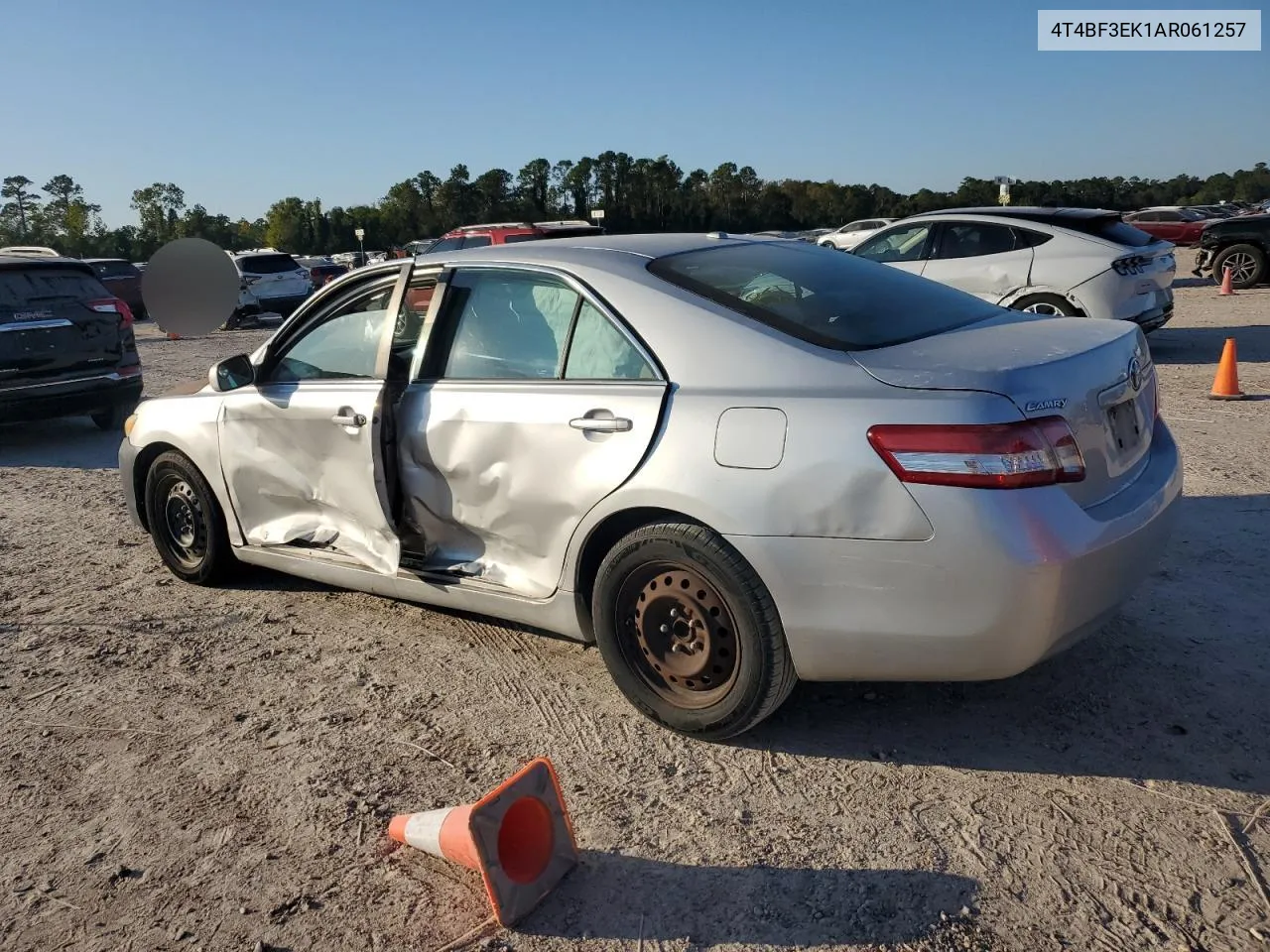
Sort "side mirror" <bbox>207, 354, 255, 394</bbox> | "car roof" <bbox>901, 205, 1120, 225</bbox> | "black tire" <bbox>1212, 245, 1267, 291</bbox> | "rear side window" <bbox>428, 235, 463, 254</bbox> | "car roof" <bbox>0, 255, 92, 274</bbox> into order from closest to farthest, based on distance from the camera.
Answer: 1. "side mirror" <bbox>207, 354, 255, 394</bbox>
2. "car roof" <bbox>0, 255, 92, 274</bbox>
3. "car roof" <bbox>901, 205, 1120, 225</bbox>
4. "black tire" <bbox>1212, 245, 1267, 291</bbox>
5. "rear side window" <bbox>428, 235, 463, 254</bbox>

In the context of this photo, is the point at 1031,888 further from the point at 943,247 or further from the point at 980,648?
the point at 943,247

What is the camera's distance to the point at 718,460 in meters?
3.18

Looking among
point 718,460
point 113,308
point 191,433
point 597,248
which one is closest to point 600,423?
point 718,460

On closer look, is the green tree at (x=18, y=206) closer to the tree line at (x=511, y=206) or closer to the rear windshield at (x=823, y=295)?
the tree line at (x=511, y=206)

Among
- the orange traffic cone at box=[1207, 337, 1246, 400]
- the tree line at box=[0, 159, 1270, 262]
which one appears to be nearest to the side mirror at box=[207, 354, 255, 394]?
the orange traffic cone at box=[1207, 337, 1246, 400]

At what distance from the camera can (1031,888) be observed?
8.64 feet

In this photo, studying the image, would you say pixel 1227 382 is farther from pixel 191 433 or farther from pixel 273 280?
pixel 273 280

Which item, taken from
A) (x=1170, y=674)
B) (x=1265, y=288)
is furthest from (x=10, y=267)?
(x=1265, y=288)

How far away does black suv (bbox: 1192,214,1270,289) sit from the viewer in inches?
688

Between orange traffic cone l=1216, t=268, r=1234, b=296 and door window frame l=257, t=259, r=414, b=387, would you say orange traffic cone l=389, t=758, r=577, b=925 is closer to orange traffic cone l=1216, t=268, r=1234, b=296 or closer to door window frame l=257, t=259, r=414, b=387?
door window frame l=257, t=259, r=414, b=387

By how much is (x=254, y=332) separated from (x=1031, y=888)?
2296 cm

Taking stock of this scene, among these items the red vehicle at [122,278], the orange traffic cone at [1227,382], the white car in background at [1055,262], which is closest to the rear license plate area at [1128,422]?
the orange traffic cone at [1227,382]

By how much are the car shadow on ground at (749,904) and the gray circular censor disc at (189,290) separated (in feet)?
68.4

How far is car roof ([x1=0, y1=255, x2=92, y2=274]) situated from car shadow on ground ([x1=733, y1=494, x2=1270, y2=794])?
28.1 feet
